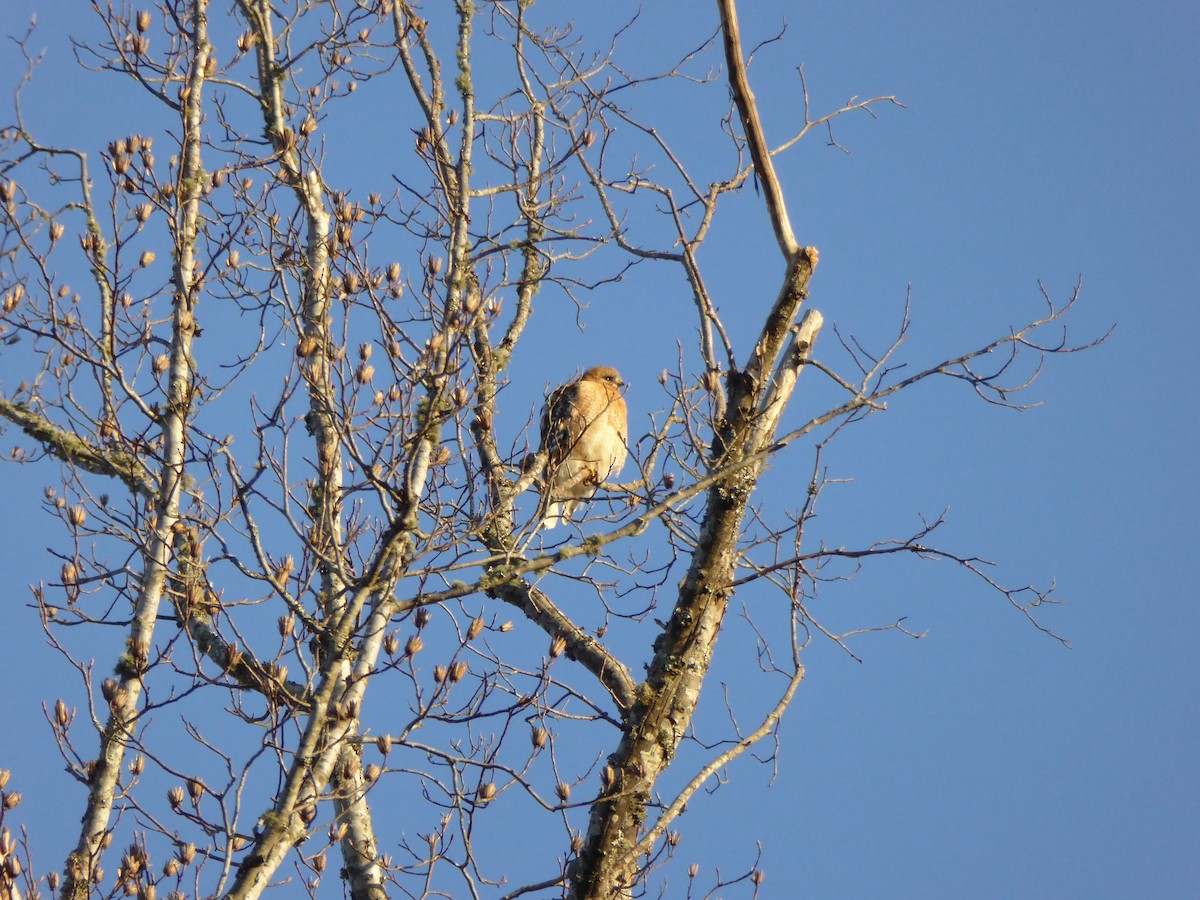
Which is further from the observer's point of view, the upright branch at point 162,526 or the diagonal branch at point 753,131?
the diagonal branch at point 753,131

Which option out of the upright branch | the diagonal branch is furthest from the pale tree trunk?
the upright branch

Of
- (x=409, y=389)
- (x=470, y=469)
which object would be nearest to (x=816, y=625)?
(x=470, y=469)

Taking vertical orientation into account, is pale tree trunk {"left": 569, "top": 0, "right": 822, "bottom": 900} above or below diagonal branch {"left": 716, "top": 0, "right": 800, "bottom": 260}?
below

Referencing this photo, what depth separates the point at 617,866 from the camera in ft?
15.3

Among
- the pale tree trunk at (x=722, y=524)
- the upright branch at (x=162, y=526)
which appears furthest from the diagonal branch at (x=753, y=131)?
the upright branch at (x=162, y=526)

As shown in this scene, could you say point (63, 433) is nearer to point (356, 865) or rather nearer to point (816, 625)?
point (356, 865)

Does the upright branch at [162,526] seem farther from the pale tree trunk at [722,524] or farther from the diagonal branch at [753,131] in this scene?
the diagonal branch at [753,131]

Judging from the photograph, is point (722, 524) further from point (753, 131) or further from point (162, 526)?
point (162, 526)

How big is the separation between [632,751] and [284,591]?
163 centimetres

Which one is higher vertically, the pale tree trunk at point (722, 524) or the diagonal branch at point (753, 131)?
the diagonal branch at point (753, 131)

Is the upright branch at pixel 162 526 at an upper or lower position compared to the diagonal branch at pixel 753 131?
lower

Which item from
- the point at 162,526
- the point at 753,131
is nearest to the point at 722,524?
the point at 753,131

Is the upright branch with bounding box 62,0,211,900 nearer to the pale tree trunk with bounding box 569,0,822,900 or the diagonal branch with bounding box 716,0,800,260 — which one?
the pale tree trunk with bounding box 569,0,822,900

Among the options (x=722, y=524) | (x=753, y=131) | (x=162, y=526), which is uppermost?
(x=753, y=131)
